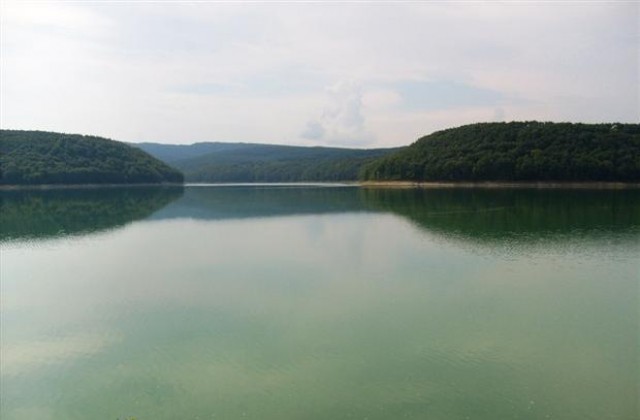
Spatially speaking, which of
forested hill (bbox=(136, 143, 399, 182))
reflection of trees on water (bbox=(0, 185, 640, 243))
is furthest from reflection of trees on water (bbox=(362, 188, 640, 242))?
forested hill (bbox=(136, 143, 399, 182))

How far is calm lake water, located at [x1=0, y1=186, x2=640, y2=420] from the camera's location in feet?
27.3

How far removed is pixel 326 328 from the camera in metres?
11.9

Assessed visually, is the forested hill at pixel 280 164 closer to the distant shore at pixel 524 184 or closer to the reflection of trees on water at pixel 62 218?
the distant shore at pixel 524 184

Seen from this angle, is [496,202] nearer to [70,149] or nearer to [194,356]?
[194,356]

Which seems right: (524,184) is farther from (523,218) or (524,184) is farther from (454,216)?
(523,218)

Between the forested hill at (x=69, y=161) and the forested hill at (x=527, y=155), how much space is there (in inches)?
1827

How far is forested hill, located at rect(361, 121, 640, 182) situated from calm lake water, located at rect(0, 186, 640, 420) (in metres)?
41.5

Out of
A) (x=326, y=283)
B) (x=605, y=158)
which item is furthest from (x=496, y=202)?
(x=326, y=283)

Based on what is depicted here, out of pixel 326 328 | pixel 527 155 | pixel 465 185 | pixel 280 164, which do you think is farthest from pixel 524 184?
pixel 280 164

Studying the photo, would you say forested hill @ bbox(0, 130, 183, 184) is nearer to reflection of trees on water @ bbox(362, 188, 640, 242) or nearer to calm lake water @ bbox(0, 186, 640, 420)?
reflection of trees on water @ bbox(362, 188, 640, 242)

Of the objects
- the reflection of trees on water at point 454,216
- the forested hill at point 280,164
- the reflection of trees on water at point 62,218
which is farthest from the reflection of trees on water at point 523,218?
the forested hill at point 280,164

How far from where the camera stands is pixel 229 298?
14.5 meters

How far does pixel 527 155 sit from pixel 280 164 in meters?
93.6

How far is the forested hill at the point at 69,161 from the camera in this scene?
3157 inches
